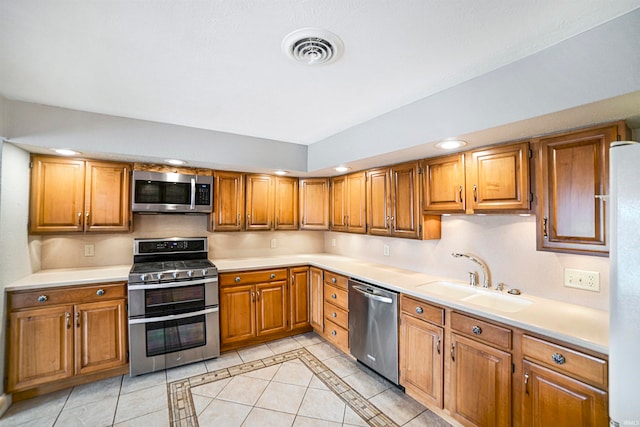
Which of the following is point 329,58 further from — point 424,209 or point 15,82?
point 15,82

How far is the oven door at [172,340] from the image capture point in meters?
2.63

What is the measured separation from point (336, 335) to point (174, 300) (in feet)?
5.60

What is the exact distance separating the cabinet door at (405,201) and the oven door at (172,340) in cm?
209

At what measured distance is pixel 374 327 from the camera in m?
2.58

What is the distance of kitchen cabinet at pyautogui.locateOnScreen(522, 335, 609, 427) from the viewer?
1346 millimetres

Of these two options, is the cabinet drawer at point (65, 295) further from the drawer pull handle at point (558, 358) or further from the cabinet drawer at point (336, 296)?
the drawer pull handle at point (558, 358)

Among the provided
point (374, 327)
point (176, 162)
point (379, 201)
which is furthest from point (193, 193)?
point (374, 327)

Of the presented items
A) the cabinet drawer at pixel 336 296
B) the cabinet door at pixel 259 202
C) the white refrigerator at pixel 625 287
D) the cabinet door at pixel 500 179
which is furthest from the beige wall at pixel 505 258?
the cabinet door at pixel 259 202

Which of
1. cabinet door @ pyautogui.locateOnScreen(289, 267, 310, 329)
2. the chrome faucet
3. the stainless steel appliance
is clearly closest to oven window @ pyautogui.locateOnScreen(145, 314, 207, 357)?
the stainless steel appliance

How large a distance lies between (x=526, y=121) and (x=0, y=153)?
3636mm

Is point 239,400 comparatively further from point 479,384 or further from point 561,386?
point 561,386

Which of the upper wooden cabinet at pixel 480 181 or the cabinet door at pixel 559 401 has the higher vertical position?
the upper wooden cabinet at pixel 480 181

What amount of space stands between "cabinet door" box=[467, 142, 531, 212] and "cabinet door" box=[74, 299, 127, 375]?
3.19 m

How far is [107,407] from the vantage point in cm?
224
